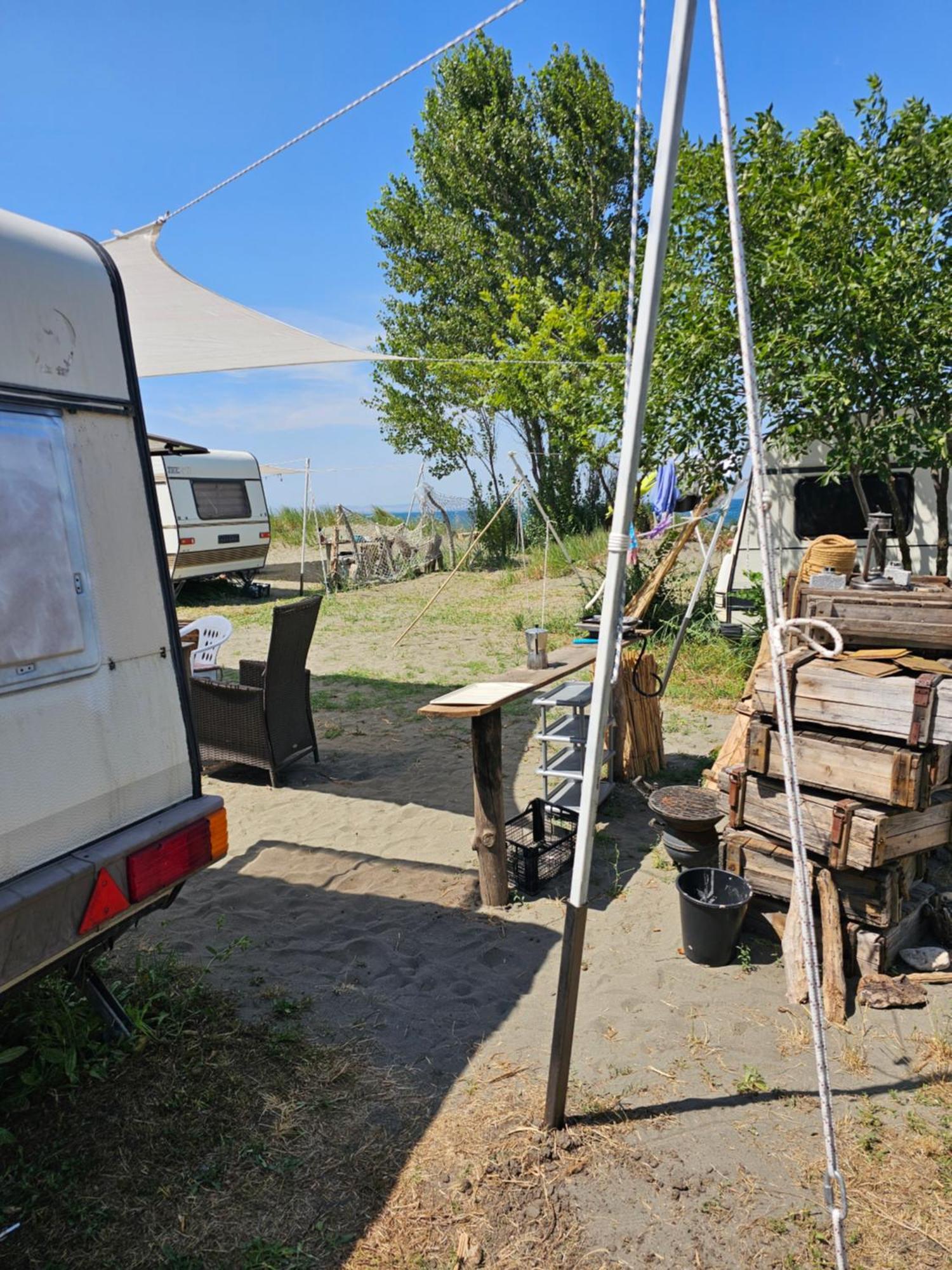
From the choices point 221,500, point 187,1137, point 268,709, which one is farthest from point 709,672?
point 221,500

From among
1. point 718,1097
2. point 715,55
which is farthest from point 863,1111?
point 715,55

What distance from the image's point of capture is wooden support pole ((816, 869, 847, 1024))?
118 inches

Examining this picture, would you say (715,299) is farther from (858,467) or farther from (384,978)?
(384,978)

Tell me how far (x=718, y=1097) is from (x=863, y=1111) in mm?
451

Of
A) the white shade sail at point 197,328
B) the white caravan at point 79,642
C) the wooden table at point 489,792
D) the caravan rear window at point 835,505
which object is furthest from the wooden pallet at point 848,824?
the caravan rear window at point 835,505

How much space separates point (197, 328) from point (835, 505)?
22.2ft

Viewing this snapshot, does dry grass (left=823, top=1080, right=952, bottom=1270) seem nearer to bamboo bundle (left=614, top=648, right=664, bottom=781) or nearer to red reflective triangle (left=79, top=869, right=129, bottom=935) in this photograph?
red reflective triangle (left=79, top=869, right=129, bottom=935)

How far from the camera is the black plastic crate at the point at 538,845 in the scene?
401cm

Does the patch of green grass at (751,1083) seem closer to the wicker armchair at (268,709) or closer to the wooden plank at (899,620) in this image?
the wooden plank at (899,620)

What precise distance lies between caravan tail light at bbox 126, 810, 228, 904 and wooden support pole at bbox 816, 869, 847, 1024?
2374 millimetres

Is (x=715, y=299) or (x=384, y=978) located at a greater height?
(x=715, y=299)

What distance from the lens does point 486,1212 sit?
7.15 feet

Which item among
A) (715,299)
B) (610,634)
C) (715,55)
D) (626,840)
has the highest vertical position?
(715,299)

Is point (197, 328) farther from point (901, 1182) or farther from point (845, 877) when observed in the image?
point (901, 1182)
